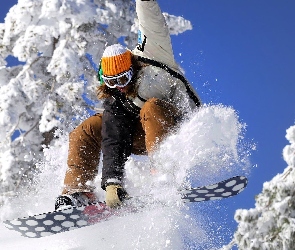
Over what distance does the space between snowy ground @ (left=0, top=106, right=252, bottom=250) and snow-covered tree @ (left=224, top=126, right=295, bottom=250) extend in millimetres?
2315

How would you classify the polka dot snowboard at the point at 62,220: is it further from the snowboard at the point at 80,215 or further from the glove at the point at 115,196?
the glove at the point at 115,196

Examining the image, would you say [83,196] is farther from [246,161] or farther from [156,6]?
[156,6]

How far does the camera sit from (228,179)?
16.1ft

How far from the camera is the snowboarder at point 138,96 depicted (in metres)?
5.15

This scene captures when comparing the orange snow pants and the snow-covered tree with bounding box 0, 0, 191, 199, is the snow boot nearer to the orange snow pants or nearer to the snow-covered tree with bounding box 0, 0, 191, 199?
the orange snow pants

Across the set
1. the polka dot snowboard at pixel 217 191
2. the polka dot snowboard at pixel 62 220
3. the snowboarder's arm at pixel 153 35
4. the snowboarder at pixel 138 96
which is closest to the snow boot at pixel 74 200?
the snowboarder at pixel 138 96

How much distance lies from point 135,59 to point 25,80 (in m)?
6.62

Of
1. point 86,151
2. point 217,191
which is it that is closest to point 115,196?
point 86,151

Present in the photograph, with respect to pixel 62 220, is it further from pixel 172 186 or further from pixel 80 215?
pixel 172 186

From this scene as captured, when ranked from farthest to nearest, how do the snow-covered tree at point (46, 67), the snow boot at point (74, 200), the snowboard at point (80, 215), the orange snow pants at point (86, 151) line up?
the snow-covered tree at point (46, 67) < the orange snow pants at point (86, 151) < the snow boot at point (74, 200) < the snowboard at point (80, 215)

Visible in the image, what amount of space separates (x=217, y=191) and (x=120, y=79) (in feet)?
5.05

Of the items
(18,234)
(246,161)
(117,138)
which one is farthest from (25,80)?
(246,161)

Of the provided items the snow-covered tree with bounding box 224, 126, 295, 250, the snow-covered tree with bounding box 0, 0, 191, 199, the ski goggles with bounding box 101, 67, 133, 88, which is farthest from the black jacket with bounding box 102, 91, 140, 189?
the snow-covered tree with bounding box 0, 0, 191, 199

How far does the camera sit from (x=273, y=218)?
2.73 m
